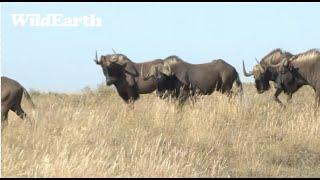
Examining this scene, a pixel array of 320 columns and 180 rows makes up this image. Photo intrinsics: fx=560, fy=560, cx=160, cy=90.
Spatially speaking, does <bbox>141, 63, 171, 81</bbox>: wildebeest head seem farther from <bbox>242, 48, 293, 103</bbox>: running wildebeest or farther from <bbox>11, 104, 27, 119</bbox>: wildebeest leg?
<bbox>11, 104, 27, 119</bbox>: wildebeest leg

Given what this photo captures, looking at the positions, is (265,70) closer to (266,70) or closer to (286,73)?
(266,70)

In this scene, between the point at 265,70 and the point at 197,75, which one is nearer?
the point at 197,75

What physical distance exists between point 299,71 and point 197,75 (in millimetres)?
3135

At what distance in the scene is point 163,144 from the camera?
9531 millimetres

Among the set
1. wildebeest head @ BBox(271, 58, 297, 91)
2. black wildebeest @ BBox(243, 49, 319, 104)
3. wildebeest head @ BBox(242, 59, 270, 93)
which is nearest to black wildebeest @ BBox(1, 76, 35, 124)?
black wildebeest @ BBox(243, 49, 319, 104)

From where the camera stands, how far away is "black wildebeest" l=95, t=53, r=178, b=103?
57.8ft

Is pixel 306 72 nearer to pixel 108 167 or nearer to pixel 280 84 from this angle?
pixel 280 84

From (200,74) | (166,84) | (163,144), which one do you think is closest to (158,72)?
(166,84)

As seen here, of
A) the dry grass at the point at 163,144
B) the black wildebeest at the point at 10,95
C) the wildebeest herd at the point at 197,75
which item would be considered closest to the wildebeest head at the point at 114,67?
the wildebeest herd at the point at 197,75

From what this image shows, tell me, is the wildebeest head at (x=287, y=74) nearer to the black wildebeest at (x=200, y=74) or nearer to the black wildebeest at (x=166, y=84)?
the black wildebeest at (x=200, y=74)

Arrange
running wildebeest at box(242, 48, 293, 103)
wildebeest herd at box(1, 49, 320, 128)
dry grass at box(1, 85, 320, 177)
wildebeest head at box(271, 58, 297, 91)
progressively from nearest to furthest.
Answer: dry grass at box(1, 85, 320, 177)
wildebeest herd at box(1, 49, 320, 128)
wildebeest head at box(271, 58, 297, 91)
running wildebeest at box(242, 48, 293, 103)

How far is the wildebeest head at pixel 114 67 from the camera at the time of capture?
1767 centimetres

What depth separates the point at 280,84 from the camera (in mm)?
17578

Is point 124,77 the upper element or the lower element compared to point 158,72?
lower
